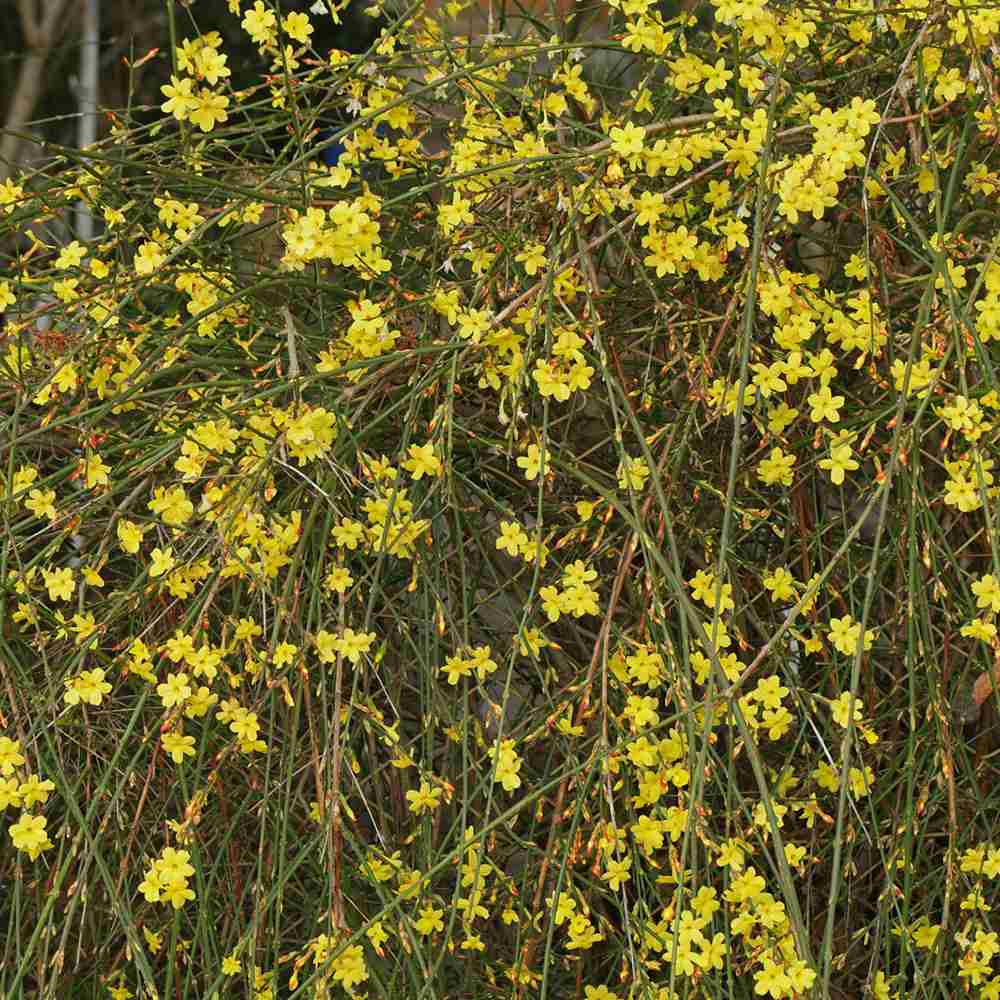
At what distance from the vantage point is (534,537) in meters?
1.93

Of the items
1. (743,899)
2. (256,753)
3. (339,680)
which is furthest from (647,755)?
(256,753)

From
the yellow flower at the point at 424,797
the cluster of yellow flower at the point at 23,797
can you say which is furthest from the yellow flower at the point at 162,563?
the yellow flower at the point at 424,797

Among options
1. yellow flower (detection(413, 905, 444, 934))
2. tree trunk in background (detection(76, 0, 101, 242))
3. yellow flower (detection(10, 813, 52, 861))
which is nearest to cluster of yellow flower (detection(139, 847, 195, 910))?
yellow flower (detection(10, 813, 52, 861))

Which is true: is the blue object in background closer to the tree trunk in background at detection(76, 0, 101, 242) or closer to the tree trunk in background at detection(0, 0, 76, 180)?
the tree trunk in background at detection(76, 0, 101, 242)

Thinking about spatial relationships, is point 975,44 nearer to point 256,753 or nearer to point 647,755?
point 647,755

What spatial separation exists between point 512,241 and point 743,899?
818mm

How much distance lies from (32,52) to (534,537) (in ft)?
16.7

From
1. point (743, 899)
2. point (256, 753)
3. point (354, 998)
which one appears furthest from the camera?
point (256, 753)

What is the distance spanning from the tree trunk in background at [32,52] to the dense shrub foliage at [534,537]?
4395 millimetres

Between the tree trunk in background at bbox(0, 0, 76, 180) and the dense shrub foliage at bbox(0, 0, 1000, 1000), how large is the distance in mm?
4395

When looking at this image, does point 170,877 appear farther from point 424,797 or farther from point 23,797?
point 424,797

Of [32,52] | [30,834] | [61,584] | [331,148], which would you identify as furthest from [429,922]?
[32,52]

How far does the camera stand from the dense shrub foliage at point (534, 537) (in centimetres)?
178

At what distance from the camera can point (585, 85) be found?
2146 mm
